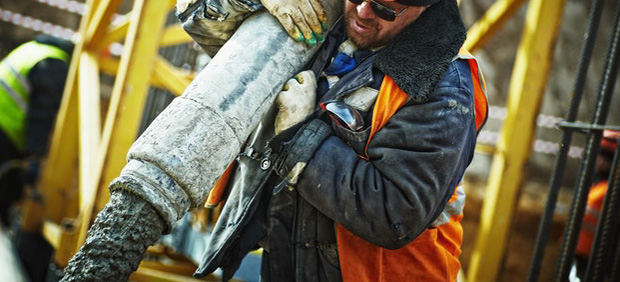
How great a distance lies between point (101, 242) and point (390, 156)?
3.10ft

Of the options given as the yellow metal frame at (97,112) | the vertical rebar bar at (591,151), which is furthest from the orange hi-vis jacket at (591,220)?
the yellow metal frame at (97,112)

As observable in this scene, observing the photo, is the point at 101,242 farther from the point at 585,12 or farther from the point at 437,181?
the point at 585,12

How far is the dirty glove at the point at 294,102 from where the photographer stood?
217 centimetres

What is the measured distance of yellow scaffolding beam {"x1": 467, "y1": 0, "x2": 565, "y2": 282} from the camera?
4309mm

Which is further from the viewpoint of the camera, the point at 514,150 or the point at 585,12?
the point at 585,12

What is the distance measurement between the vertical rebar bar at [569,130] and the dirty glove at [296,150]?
76.6 inches

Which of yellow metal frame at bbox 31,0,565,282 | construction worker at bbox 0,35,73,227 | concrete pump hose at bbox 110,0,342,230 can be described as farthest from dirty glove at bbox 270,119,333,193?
construction worker at bbox 0,35,73,227

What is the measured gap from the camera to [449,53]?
215cm

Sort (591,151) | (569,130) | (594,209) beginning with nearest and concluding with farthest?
(591,151) → (569,130) → (594,209)

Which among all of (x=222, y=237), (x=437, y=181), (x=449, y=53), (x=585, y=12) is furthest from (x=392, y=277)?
(x=585, y=12)

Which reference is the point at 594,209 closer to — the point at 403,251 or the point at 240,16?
the point at 403,251

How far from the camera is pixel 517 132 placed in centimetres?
433

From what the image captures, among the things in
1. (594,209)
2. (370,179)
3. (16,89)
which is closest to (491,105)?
(594,209)

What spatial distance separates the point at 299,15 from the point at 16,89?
4742 mm
